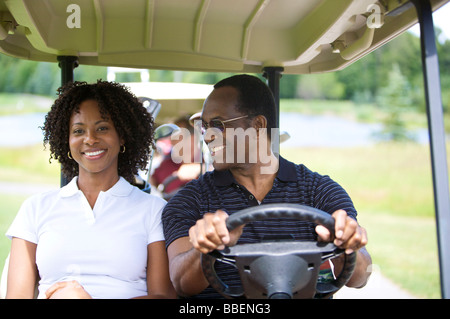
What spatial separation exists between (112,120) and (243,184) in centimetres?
63

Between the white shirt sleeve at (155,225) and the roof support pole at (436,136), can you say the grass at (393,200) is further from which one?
the roof support pole at (436,136)

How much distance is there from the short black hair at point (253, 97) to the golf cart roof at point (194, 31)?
0.25 meters

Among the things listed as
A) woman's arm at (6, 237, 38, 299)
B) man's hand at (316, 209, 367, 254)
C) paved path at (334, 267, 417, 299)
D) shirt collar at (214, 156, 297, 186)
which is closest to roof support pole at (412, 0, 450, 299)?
man's hand at (316, 209, 367, 254)

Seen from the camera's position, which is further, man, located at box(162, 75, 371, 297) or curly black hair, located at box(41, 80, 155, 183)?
curly black hair, located at box(41, 80, 155, 183)

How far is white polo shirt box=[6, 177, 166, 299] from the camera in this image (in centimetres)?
204

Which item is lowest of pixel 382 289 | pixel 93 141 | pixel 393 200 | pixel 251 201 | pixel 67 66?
pixel 382 289

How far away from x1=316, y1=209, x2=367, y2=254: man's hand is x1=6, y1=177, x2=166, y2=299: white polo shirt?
794 mm

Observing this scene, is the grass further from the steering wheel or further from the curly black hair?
the steering wheel

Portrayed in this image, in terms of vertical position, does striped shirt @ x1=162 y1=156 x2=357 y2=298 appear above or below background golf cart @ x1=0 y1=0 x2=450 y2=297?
below

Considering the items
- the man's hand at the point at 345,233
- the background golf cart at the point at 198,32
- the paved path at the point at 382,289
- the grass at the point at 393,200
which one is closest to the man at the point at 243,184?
the background golf cart at the point at 198,32

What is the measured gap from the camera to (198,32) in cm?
240

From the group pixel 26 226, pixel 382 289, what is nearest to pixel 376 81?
pixel 382 289

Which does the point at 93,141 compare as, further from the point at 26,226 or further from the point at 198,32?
the point at 198,32

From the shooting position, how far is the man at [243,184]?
205cm
